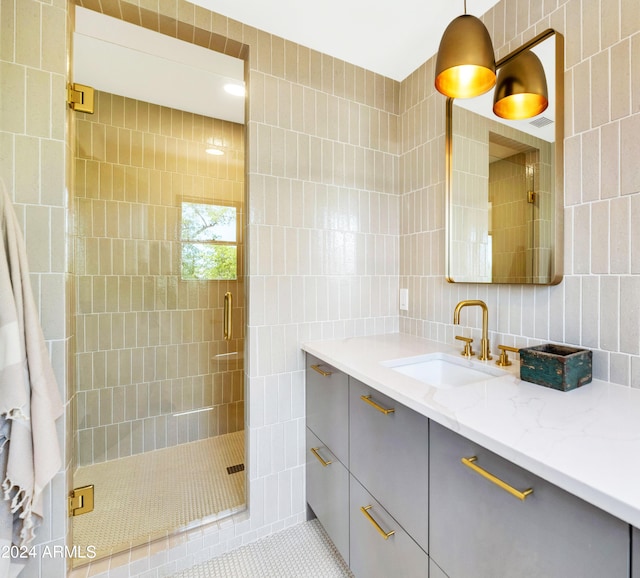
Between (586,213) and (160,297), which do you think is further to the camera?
(160,297)

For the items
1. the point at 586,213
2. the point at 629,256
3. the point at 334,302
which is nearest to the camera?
the point at 629,256

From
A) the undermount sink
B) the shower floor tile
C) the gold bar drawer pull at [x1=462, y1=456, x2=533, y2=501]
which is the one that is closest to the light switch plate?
the undermount sink

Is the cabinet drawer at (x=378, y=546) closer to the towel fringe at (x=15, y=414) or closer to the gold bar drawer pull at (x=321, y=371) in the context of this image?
the gold bar drawer pull at (x=321, y=371)

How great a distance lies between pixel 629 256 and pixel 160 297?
2.30 m

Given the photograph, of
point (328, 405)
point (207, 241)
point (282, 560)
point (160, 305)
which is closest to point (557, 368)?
point (328, 405)

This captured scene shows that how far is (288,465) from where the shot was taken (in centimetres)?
157

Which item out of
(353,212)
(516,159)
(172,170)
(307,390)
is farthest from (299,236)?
(172,170)

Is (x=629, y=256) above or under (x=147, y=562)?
above

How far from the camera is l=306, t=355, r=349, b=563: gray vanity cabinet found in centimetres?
126

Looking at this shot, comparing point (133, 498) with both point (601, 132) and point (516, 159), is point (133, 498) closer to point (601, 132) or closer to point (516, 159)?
point (516, 159)

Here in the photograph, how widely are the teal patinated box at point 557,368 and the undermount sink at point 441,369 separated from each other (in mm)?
208

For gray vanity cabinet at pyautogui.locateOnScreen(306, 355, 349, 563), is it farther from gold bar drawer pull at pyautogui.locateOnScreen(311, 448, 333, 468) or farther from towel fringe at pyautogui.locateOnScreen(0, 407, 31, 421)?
towel fringe at pyautogui.locateOnScreen(0, 407, 31, 421)

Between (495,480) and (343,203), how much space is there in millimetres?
1368

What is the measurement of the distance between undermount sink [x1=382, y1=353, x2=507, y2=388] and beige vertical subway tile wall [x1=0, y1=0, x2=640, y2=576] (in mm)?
207
